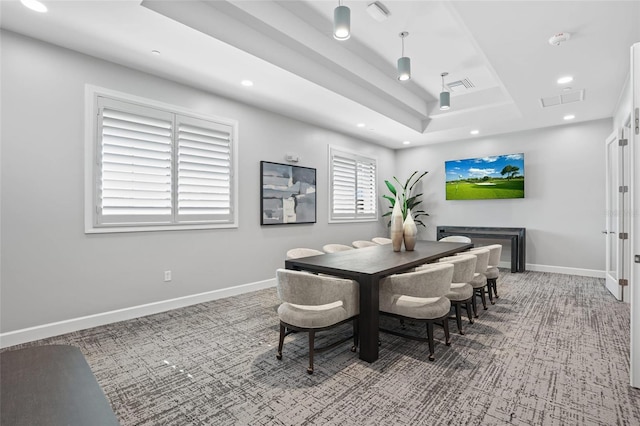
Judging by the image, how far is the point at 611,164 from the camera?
4809 millimetres

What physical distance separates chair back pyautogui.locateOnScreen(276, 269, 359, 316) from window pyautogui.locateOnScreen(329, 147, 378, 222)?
372cm

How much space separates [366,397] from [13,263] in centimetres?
326

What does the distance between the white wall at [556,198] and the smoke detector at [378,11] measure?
457 centimetres

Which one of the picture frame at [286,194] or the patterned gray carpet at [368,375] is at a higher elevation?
the picture frame at [286,194]

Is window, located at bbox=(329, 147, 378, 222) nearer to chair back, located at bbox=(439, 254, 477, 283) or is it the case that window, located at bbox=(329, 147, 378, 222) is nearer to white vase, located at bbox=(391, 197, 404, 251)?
white vase, located at bbox=(391, 197, 404, 251)

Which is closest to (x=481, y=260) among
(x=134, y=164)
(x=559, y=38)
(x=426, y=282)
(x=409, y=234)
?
(x=409, y=234)

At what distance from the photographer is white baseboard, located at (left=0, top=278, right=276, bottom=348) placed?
2904 mm

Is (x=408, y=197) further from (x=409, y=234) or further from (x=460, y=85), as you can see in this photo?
(x=409, y=234)

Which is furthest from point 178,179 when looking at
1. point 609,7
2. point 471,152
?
point 471,152

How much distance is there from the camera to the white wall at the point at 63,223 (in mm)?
2885

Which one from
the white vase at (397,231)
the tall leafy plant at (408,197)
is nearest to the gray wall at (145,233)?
the tall leafy plant at (408,197)

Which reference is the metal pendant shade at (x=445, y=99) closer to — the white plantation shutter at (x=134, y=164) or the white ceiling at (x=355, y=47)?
the white ceiling at (x=355, y=47)

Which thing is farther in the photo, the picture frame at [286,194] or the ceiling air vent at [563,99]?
the picture frame at [286,194]

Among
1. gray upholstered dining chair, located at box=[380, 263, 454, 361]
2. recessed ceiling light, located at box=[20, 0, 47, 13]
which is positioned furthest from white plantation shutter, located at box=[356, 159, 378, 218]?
recessed ceiling light, located at box=[20, 0, 47, 13]
